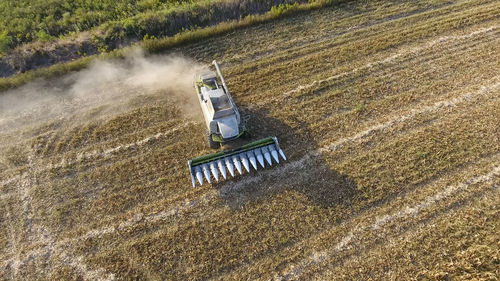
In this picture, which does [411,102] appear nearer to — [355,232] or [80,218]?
[355,232]

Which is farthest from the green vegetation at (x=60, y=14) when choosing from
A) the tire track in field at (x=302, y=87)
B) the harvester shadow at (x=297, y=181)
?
the harvester shadow at (x=297, y=181)

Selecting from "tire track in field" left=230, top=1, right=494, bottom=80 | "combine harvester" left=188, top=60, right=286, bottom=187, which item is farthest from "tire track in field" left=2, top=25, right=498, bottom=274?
"tire track in field" left=230, top=1, right=494, bottom=80

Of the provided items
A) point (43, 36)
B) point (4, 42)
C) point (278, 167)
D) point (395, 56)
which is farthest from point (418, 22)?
point (4, 42)

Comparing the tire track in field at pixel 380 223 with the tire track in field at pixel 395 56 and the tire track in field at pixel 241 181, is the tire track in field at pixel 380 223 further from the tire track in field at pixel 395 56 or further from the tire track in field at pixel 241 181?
the tire track in field at pixel 395 56

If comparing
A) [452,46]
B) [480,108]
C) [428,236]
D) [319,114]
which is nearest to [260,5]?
[319,114]

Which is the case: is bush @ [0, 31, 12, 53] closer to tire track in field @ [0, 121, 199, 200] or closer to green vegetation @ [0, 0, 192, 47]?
green vegetation @ [0, 0, 192, 47]
